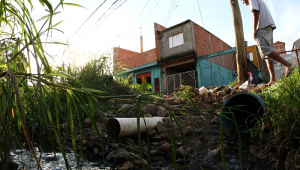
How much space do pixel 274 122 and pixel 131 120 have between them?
1.43 metres

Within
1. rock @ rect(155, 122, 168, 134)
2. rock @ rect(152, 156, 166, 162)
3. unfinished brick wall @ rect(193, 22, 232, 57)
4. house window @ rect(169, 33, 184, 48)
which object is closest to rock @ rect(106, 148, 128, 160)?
rock @ rect(152, 156, 166, 162)

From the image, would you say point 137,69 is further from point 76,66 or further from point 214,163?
point 214,163

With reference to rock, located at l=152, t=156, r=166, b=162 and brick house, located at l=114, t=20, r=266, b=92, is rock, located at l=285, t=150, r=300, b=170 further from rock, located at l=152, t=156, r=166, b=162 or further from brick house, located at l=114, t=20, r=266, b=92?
brick house, located at l=114, t=20, r=266, b=92

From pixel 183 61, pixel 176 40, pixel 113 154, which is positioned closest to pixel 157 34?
pixel 176 40

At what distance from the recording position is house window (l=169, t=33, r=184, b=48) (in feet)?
43.0

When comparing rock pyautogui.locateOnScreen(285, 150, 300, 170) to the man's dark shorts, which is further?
the man's dark shorts

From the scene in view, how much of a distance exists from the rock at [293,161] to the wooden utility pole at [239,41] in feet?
15.7

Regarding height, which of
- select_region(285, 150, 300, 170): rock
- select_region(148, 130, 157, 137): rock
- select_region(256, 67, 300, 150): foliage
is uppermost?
select_region(256, 67, 300, 150): foliage

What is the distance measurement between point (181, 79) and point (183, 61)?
1238 mm

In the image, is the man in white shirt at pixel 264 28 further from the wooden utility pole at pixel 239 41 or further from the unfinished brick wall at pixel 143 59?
the unfinished brick wall at pixel 143 59

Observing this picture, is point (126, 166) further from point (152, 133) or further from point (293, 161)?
point (293, 161)

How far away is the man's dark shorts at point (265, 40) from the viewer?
3.11m

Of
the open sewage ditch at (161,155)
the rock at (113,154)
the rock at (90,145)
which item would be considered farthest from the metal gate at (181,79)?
the rock at (113,154)

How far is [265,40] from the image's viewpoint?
124 inches
